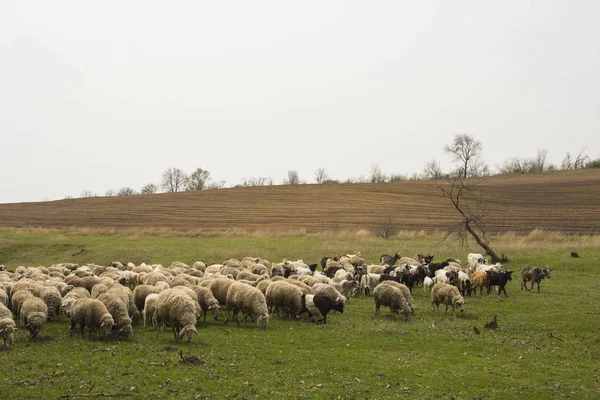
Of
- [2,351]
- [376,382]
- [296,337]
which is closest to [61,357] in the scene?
[2,351]

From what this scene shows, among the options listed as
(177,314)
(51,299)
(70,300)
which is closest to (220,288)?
(177,314)

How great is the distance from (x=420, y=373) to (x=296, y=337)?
4598mm

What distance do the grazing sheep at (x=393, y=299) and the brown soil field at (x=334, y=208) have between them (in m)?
34.5

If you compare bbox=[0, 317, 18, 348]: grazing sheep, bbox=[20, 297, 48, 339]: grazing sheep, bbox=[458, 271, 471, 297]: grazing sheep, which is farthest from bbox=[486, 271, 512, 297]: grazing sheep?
bbox=[0, 317, 18, 348]: grazing sheep

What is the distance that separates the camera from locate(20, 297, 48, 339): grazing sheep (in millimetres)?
14625

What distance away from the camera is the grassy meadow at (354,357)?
1104 cm

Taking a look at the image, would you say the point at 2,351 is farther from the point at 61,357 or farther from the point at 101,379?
the point at 101,379


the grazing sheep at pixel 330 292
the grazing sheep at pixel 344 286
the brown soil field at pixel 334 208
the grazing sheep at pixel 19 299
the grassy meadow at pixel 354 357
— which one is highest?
the brown soil field at pixel 334 208

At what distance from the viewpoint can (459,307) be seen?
1947 centimetres

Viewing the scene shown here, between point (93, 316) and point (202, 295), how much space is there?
3997 mm

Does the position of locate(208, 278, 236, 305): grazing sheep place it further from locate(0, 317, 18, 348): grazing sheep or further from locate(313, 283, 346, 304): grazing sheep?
locate(0, 317, 18, 348): grazing sheep

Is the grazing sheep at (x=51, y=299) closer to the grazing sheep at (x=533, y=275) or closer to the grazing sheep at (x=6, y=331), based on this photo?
the grazing sheep at (x=6, y=331)

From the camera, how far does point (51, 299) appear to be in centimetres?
1745

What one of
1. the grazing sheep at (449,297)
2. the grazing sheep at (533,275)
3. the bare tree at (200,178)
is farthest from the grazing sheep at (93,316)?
the bare tree at (200,178)
